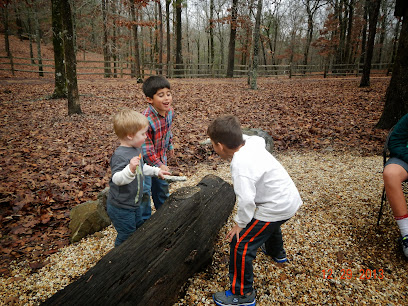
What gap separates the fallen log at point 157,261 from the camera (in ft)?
5.24

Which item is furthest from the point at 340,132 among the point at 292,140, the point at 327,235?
the point at 327,235

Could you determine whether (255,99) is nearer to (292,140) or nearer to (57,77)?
(292,140)

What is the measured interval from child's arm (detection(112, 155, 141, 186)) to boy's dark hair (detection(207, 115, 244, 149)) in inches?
26.3

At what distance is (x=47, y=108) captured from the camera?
8.94m

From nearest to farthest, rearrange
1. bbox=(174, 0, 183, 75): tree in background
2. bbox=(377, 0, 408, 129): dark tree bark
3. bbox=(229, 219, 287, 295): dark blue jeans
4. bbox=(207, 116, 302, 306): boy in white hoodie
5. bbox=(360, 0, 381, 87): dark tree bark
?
bbox=(207, 116, 302, 306): boy in white hoodie, bbox=(229, 219, 287, 295): dark blue jeans, bbox=(377, 0, 408, 129): dark tree bark, bbox=(360, 0, 381, 87): dark tree bark, bbox=(174, 0, 183, 75): tree in background

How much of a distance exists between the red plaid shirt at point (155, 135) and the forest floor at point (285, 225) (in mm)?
1200

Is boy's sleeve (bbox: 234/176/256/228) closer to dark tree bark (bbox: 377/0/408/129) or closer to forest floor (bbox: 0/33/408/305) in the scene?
forest floor (bbox: 0/33/408/305)

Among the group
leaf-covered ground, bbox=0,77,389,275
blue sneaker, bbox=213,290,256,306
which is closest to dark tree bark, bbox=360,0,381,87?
leaf-covered ground, bbox=0,77,389,275

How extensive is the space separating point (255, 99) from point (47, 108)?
8618mm

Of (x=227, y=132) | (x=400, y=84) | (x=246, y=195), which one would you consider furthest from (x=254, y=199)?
(x=400, y=84)

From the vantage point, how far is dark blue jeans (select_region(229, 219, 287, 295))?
1.85 metres

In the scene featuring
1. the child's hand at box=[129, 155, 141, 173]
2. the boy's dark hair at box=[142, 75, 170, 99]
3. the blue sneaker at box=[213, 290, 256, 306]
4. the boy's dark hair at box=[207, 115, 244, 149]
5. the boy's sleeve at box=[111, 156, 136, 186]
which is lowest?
the blue sneaker at box=[213, 290, 256, 306]

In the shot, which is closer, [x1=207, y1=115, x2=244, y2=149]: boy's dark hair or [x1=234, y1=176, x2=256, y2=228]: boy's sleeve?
[x1=234, y1=176, x2=256, y2=228]: boy's sleeve

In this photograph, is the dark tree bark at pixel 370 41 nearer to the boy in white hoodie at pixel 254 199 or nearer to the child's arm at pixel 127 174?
the boy in white hoodie at pixel 254 199
